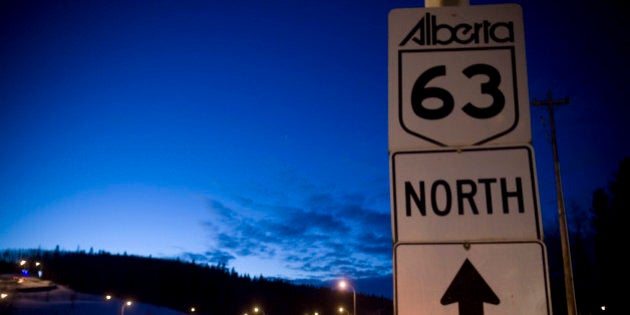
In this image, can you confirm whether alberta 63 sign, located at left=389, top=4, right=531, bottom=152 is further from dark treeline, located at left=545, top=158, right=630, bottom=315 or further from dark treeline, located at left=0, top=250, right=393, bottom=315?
dark treeline, located at left=0, top=250, right=393, bottom=315

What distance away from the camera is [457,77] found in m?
2.52

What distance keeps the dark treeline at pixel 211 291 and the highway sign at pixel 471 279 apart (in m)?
142

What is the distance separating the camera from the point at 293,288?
166000 mm

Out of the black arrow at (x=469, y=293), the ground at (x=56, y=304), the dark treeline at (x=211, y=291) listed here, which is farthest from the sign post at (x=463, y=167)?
the dark treeline at (x=211, y=291)

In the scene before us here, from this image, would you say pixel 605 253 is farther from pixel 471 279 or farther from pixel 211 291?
pixel 211 291

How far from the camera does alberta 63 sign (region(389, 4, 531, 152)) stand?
240 centimetres

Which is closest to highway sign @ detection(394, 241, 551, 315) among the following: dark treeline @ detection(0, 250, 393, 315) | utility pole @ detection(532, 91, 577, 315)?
utility pole @ detection(532, 91, 577, 315)

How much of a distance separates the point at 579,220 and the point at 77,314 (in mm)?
111508

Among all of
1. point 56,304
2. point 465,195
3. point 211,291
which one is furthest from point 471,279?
point 211,291

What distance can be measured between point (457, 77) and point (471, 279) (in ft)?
3.44

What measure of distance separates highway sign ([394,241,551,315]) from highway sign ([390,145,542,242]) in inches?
2.3

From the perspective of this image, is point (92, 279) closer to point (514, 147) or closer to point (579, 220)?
point (579, 220)

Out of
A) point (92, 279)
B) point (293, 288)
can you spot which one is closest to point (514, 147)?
point (293, 288)

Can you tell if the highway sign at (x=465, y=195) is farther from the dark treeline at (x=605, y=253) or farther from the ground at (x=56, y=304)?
the ground at (x=56, y=304)
